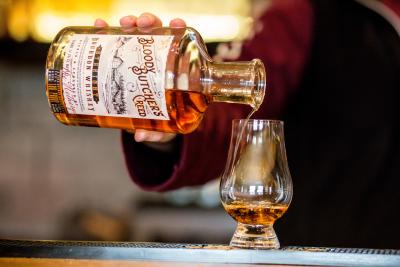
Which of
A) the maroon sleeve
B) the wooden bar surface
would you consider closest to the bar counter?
the wooden bar surface

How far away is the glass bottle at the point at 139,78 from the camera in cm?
84

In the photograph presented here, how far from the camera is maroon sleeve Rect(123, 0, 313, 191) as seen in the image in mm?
1189

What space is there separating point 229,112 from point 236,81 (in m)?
0.47

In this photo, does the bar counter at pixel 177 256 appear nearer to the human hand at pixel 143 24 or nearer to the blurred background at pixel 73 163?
the human hand at pixel 143 24

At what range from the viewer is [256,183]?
87 cm

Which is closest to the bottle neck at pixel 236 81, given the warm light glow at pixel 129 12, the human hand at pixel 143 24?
the human hand at pixel 143 24

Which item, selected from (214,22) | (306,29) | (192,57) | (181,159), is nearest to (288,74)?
(306,29)

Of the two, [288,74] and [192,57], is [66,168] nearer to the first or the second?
[288,74]

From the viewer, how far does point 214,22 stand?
2.82m

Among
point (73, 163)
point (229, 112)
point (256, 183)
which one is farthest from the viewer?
point (73, 163)

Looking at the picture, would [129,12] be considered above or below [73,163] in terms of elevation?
above

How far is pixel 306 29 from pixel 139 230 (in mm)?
1590

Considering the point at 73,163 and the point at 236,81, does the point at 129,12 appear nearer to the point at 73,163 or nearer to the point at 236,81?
the point at 73,163

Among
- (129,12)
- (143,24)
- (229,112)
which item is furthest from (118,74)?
(129,12)
